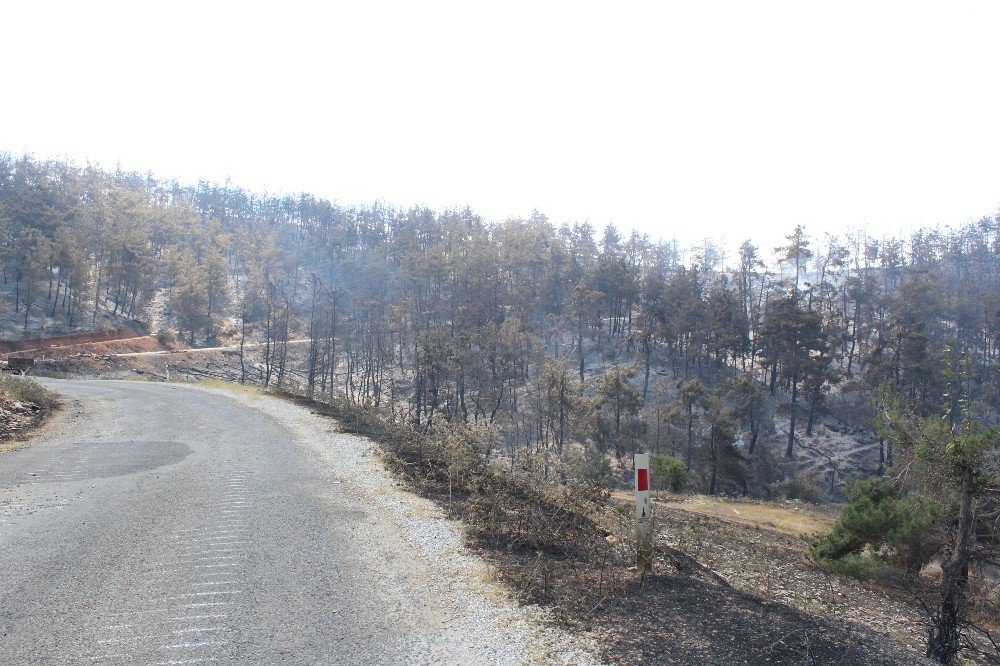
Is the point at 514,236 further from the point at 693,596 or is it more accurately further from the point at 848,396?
the point at 693,596

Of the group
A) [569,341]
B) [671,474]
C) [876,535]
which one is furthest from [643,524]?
[569,341]

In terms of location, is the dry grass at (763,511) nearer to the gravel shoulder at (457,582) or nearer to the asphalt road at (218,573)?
the gravel shoulder at (457,582)

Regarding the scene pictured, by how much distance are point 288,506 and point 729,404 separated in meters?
50.3

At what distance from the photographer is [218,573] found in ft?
18.1

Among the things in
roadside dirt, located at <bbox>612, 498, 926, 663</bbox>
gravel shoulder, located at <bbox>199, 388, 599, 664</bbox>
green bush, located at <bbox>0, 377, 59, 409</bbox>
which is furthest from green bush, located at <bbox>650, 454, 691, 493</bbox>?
green bush, located at <bbox>0, 377, 59, 409</bbox>

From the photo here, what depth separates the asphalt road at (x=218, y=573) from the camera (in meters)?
4.21

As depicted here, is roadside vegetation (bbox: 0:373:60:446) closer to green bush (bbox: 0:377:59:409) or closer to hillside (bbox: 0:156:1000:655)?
green bush (bbox: 0:377:59:409)

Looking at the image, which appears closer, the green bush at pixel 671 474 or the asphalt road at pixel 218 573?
the asphalt road at pixel 218 573

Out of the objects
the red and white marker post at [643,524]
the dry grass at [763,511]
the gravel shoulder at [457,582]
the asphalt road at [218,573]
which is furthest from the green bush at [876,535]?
the asphalt road at [218,573]

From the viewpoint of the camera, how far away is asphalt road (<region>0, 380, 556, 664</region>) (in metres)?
4.21

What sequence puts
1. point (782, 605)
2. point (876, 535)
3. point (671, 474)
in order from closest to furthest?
point (782, 605) → point (876, 535) → point (671, 474)

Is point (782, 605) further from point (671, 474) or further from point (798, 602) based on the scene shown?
point (671, 474)

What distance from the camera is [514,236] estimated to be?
82438 mm

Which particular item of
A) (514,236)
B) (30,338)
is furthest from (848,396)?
(30,338)
